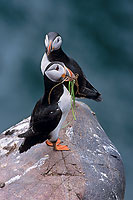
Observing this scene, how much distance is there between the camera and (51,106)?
3379 millimetres

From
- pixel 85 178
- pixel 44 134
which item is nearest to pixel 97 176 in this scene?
pixel 85 178

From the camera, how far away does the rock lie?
3260mm

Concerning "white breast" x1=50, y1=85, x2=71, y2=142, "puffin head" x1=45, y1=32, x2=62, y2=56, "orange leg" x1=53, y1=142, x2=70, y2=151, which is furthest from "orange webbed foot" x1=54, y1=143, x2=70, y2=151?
"puffin head" x1=45, y1=32, x2=62, y2=56

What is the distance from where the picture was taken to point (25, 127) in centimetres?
453

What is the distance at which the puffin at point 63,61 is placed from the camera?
429 cm

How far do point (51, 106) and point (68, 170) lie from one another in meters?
0.68

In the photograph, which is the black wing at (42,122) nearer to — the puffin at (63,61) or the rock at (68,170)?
the rock at (68,170)

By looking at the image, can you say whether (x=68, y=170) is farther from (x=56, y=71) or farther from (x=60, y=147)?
(x=56, y=71)

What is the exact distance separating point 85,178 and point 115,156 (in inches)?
29.4

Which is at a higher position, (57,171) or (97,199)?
(57,171)

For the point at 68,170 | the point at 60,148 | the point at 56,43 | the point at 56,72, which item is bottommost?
the point at 68,170

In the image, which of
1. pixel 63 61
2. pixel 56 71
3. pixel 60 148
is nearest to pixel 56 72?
pixel 56 71

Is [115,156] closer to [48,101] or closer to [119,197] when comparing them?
[119,197]

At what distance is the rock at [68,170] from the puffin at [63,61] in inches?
17.5
